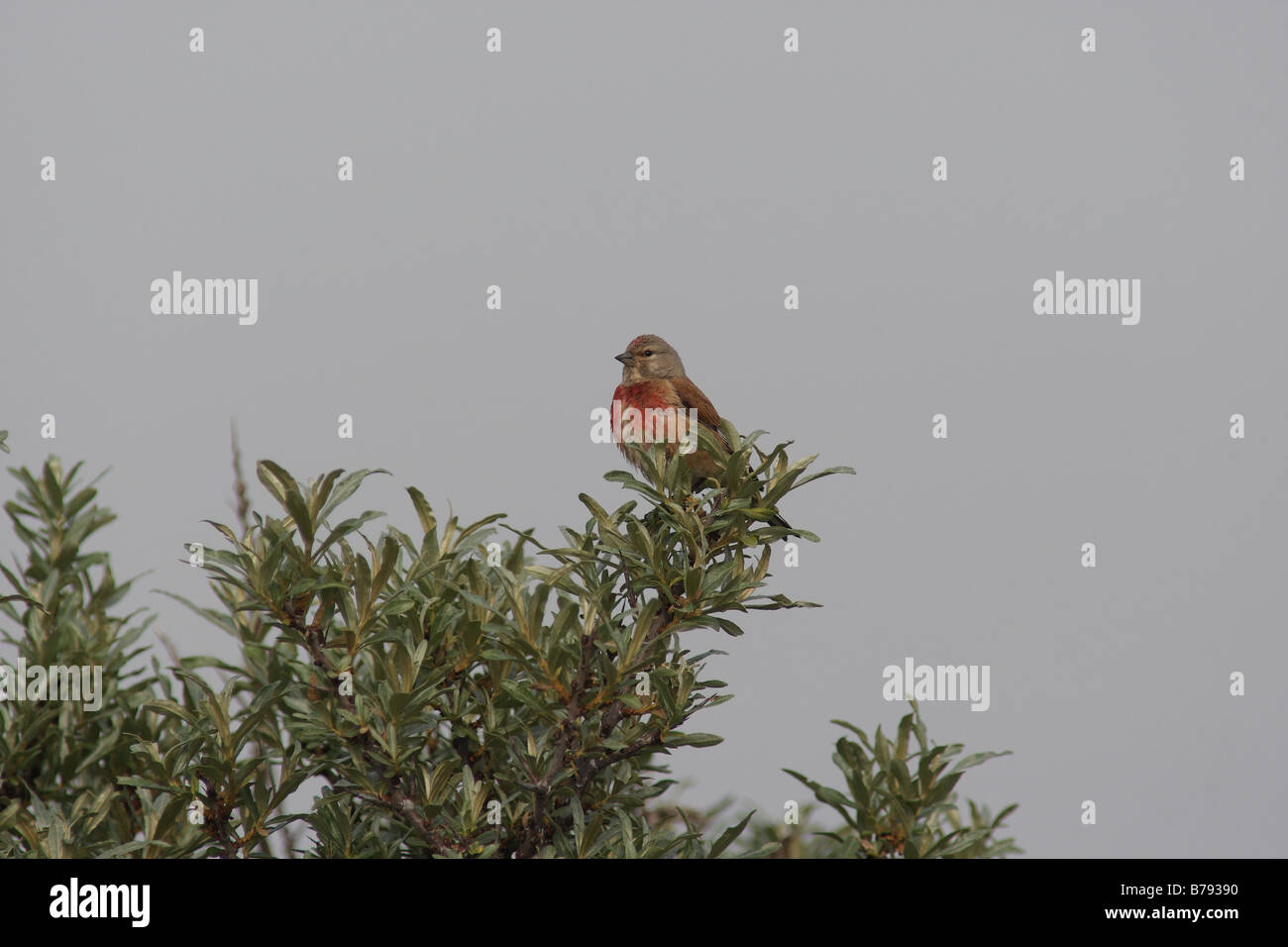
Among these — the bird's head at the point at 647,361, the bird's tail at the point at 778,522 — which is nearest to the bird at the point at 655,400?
the bird's head at the point at 647,361

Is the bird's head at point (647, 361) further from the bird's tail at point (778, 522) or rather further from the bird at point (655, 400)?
the bird's tail at point (778, 522)

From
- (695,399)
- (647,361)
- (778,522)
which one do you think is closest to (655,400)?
(695,399)

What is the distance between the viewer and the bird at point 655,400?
538 centimetres

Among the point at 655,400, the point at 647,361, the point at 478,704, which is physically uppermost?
the point at 647,361

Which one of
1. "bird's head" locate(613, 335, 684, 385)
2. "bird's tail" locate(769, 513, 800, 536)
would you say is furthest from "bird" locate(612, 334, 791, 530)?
"bird's tail" locate(769, 513, 800, 536)

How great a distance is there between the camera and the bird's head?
20.6 ft

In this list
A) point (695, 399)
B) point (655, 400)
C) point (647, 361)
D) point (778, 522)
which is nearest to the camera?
point (778, 522)

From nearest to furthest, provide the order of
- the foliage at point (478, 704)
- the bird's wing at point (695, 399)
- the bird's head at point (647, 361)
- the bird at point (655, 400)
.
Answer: the foliage at point (478, 704), the bird at point (655, 400), the bird's wing at point (695, 399), the bird's head at point (647, 361)

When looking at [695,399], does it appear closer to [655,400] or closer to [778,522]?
[655,400]

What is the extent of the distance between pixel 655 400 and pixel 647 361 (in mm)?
511

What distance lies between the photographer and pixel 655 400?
5.86 m

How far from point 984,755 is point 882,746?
1.09 ft

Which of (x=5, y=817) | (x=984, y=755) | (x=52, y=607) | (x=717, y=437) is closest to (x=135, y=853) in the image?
(x=5, y=817)

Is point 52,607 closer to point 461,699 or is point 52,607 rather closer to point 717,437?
point 461,699
